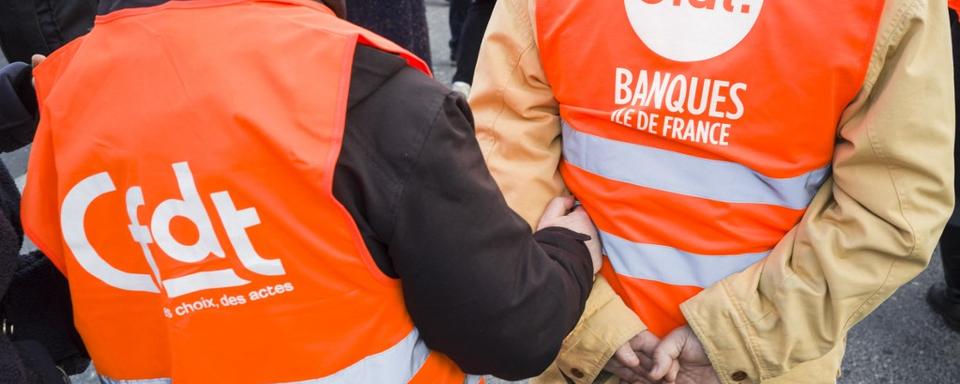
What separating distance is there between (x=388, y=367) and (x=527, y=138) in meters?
0.55

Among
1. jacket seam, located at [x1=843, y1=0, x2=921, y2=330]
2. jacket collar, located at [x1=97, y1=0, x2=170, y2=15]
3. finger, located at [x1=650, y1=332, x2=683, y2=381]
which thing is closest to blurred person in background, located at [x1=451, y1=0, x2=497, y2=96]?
finger, located at [x1=650, y1=332, x2=683, y2=381]

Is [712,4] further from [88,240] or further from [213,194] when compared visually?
[88,240]

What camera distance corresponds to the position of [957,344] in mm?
2807

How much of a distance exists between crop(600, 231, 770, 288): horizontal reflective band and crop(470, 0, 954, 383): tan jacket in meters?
0.02

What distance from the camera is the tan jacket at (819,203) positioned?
117cm

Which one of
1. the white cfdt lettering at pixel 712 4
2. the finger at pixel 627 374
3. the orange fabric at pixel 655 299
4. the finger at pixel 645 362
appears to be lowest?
the finger at pixel 627 374

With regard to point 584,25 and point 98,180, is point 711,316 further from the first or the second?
point 98,180

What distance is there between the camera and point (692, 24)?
4.17 feet

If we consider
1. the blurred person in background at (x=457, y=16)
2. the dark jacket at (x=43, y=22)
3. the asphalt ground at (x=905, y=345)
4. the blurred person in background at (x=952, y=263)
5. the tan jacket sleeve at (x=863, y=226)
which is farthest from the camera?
the blurred person in background at (x=457, y=16)

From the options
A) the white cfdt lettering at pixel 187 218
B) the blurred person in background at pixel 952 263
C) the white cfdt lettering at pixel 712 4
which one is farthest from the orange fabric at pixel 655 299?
the blurred person in background at pixel 952 263

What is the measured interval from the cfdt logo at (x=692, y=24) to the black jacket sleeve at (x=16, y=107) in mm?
1065

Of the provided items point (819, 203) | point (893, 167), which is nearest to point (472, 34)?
point (819, 203)

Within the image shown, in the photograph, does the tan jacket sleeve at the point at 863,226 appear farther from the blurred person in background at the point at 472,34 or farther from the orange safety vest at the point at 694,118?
the blurred person in background at the point at 472,34

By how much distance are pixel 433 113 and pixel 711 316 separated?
0.68m
